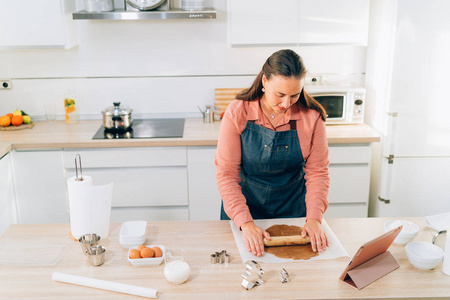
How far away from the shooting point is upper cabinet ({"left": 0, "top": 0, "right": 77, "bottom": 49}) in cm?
312

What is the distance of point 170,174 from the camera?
3262mm

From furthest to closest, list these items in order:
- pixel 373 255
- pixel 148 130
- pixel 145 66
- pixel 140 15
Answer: pixel 145 66 < pixel 148 130 < pixel 140 15 < pixel 373 255

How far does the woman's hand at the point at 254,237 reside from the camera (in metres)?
1.79

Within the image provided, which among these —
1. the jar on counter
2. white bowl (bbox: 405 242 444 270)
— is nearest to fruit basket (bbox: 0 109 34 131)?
the jar on counter

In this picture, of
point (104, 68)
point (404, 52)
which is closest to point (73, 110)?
point (104, 68)

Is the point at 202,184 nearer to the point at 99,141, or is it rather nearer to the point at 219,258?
the point at 99,141

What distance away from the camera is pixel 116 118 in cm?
332

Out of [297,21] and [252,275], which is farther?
[297,21]

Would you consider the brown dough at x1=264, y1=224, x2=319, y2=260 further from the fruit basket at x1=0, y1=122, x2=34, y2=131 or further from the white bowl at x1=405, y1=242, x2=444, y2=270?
the fruit basket at x1=0, y1=122, x2=34, y2=131

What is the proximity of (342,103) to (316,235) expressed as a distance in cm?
180

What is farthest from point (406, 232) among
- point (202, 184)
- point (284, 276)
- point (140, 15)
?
point (140, 15)

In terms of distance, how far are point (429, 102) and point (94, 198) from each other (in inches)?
90.2

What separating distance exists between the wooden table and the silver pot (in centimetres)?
147

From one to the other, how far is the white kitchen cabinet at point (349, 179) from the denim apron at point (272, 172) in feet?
3.61
